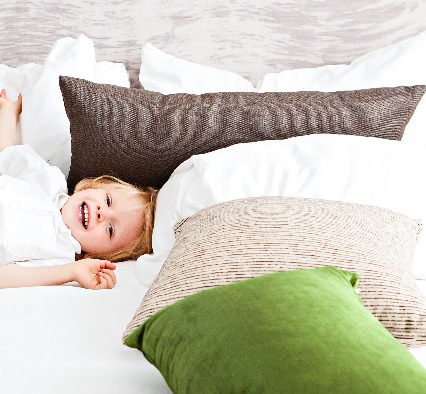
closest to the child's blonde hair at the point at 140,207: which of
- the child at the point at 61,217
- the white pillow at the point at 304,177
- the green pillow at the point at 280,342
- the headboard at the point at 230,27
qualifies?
the child at the point at 61,217

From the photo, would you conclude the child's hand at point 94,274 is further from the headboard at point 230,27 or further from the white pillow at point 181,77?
the headboard at point 230,27

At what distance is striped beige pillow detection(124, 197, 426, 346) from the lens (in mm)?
880

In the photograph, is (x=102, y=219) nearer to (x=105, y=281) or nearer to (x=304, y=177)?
(x=105, y=281)

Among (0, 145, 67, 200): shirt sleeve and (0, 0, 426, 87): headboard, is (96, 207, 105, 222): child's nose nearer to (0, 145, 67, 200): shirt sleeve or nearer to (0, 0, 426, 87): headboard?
(0, 145, 67, 200): shirt sleeve

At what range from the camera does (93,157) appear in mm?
1418

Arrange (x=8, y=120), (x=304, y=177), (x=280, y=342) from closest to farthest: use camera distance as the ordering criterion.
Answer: (x=280, y=342), (x=304, y=177), (x=8, y=120)

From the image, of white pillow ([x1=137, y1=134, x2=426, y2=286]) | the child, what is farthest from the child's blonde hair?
white pillow ([x1=137, y1=134, x2=426, y2=286])

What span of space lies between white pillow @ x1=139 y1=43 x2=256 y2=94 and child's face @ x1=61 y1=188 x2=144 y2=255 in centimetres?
36

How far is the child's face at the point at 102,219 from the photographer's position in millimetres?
1447

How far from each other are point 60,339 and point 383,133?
0.81 meters

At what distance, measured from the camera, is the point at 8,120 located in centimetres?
162

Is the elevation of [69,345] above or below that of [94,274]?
above

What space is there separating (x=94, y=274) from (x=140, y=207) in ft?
0.82

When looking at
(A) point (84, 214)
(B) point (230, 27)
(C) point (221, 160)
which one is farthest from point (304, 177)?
(B) point (230, 27)
